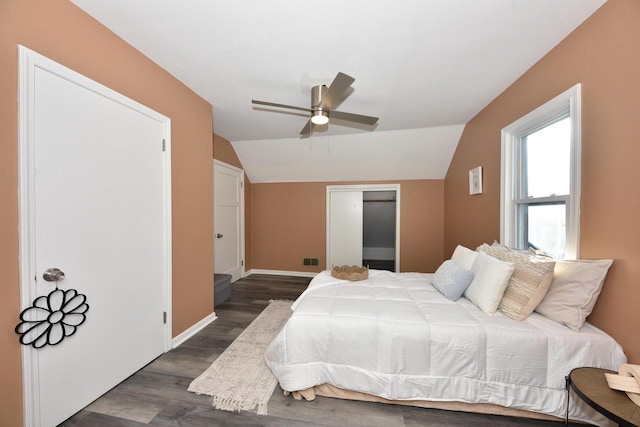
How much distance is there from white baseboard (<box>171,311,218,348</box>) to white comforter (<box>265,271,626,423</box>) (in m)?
1.10

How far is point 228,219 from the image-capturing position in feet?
13.9

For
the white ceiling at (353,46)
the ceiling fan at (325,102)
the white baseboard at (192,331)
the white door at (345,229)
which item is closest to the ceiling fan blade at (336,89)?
the ceiling fan at (325,102)

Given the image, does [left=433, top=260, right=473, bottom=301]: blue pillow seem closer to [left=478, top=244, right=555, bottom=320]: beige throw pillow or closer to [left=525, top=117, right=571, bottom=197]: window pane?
[left=478, top=244, right=555, bottom=320]: beige throw pillow

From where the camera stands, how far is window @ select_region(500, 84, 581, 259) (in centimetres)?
163

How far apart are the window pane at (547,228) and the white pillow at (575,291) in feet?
1.14

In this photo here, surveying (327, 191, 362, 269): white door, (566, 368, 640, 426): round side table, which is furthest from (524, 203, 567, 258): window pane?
(327, 191, 362, 269): white door

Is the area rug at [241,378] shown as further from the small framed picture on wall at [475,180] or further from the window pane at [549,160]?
the small framed picture on wall at [475,180]

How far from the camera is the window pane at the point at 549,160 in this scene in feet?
5.87

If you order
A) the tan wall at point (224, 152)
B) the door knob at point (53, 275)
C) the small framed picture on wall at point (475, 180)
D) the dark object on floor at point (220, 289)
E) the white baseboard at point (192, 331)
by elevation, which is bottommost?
the white baseboard at point (192, 331)

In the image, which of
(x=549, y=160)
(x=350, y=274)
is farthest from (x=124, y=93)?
(x=549, y=160)

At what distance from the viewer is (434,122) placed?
3.28 meters

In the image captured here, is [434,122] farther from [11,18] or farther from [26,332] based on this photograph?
[26,332]

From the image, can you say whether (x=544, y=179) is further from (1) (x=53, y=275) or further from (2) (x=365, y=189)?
(1) (x=53, y=275)

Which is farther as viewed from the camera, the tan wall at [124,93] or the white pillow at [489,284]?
the white pillow at [489,284]
